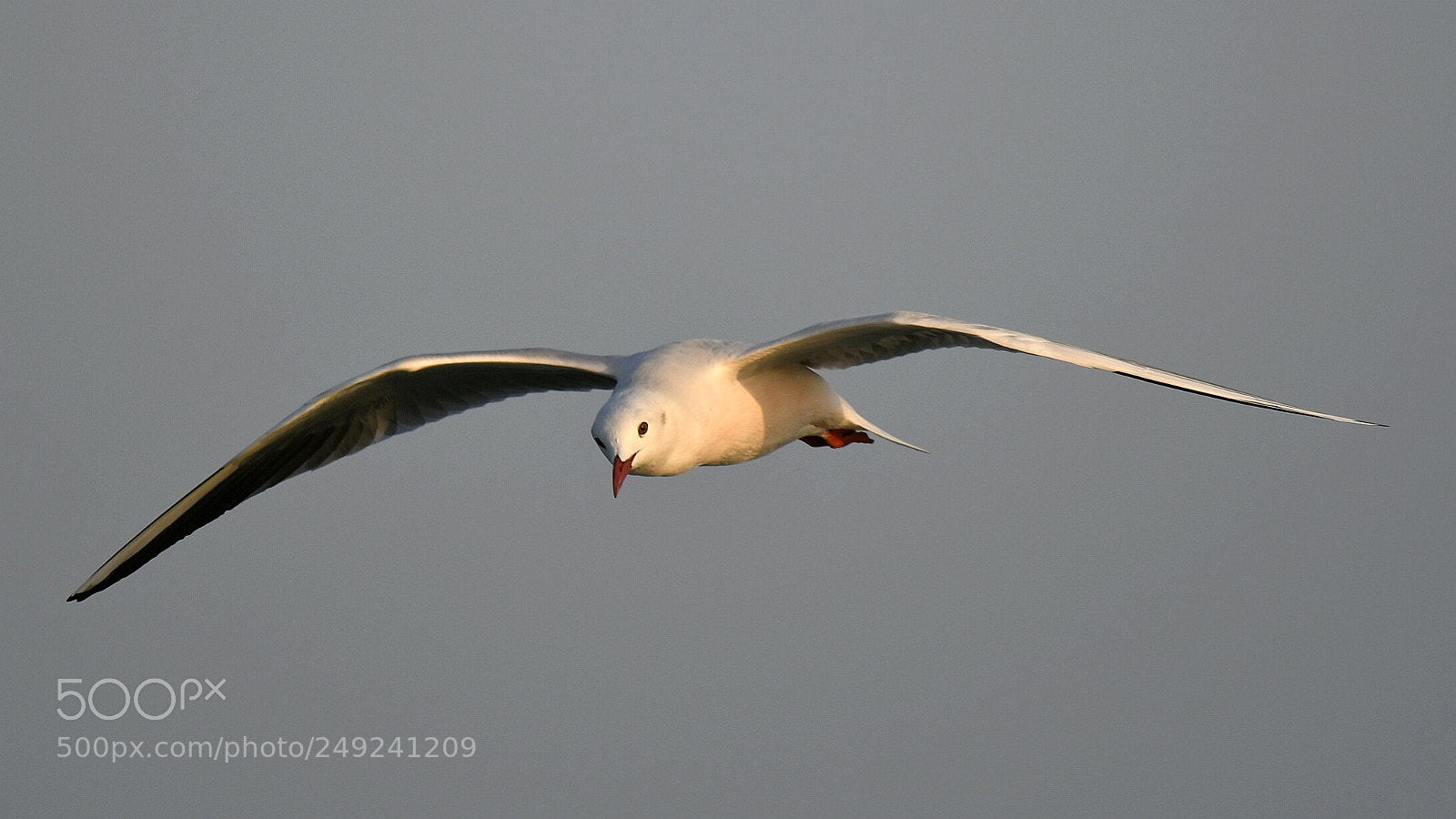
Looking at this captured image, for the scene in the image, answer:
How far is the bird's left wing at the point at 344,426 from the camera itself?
10.4 meters

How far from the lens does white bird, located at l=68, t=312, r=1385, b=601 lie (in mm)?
8320

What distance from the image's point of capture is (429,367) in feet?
33.9

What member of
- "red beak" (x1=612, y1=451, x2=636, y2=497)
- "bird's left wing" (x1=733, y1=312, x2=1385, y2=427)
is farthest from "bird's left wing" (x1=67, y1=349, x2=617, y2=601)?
"red beak" (x1=612, y1=451, x2=636, y2=497)

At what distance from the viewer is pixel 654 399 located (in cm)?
866

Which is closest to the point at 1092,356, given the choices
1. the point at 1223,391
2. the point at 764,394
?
the point at 1223,391

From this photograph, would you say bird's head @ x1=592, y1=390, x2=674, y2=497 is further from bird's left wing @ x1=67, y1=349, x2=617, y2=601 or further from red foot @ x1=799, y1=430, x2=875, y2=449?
red foot @ x1=799, y1=430, x2=875, y2=449

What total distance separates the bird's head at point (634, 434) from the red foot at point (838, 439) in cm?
196

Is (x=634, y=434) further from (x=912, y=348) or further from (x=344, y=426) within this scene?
(x=344, y=426)

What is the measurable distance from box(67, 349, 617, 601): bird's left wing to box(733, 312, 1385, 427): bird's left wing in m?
1.39

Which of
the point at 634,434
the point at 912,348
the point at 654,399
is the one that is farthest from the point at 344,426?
the point at 912,348

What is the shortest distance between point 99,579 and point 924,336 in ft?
19.1

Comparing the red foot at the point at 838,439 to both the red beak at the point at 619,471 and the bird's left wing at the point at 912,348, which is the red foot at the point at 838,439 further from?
the red beak at the point at 619,471

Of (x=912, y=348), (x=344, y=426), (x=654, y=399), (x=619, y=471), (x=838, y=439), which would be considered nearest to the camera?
(x=619, y=471)

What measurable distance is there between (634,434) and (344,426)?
3.40 metres
